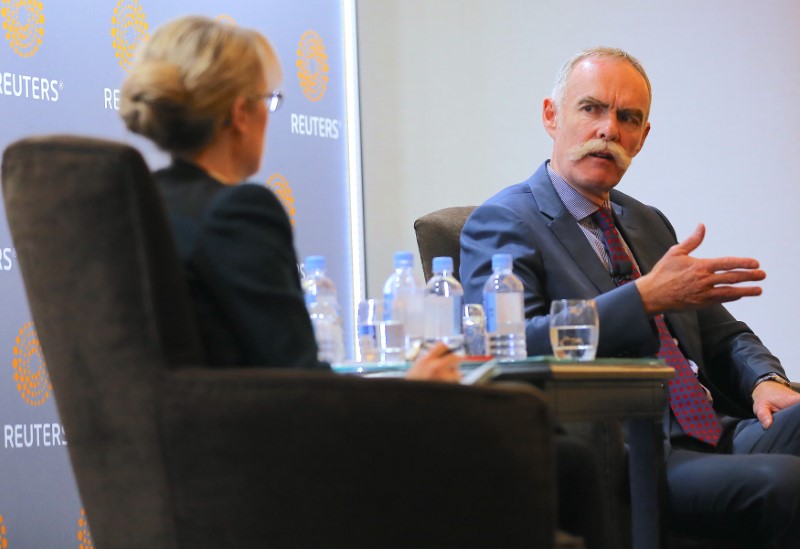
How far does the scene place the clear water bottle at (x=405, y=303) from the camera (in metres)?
2.30

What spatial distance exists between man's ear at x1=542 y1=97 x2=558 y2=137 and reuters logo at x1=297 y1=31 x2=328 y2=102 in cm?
203

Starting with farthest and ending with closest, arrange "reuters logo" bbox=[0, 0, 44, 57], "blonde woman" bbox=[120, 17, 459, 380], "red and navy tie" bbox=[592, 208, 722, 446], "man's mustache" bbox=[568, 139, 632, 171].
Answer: "reuters logo" bbox=[0, 0, 44, 57]
"man's mustache" bbox=[568, 139, 632, 171]
"red and navy tie" bbox=[592, 208, 722, 446]
"blonde woman" bbox=[120, 17, 459, 380]

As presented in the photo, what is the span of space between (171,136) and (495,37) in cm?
383

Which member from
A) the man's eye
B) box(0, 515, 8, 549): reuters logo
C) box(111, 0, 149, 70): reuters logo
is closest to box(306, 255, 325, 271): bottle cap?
the man's eye

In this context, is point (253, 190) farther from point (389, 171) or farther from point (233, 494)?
point (389, 171)

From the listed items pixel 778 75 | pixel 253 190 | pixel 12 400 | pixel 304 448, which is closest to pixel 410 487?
pixel 304 448

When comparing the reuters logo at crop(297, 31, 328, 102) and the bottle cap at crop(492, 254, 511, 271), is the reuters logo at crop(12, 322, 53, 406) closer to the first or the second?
the reuters logo at crop(297, 31, 328, 102)

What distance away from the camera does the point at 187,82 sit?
1.67 metres

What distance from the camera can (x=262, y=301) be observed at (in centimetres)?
154

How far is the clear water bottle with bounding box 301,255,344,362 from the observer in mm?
2346

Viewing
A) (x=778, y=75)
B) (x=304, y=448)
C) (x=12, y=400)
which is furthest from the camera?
(x=778, y=75)

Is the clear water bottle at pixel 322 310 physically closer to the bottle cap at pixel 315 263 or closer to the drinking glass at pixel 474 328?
the bottle cap at pixel 315 263

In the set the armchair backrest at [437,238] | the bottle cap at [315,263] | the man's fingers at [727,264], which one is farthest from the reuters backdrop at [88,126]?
the man's fingers at [727,264]

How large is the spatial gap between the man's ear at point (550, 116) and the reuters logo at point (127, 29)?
6.18ft
